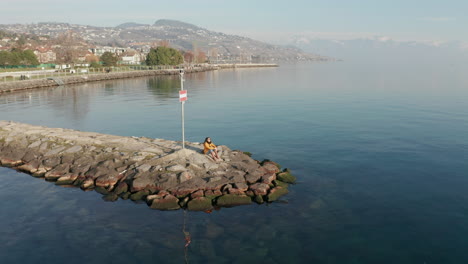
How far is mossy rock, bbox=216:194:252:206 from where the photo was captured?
18534 millimetres

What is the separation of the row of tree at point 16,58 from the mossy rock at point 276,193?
134990 millimetres

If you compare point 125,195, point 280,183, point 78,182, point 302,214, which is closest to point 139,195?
point 125,195

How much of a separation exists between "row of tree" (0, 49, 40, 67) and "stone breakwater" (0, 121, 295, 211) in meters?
116

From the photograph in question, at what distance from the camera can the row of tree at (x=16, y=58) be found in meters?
123

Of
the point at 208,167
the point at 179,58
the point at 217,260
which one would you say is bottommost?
the point at 217,260

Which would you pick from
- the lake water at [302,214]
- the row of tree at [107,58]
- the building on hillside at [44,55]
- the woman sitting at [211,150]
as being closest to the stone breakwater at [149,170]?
the woman sitting at [211,150]

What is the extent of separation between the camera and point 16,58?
417ft

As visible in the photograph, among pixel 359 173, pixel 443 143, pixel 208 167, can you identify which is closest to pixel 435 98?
pixel 443 143

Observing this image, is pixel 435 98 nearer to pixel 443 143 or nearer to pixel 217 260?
pixel 443 143

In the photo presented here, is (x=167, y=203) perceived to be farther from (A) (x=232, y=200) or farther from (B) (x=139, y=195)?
(A) (x=232, y=200)

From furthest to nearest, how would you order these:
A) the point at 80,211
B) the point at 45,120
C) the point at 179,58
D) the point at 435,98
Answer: the point at 179,58 < the point at 435,98 < the point at 45,120 < the point at 80,211

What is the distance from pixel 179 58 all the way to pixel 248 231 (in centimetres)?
15929

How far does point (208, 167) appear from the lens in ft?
71.1

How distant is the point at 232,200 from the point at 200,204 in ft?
5.65
